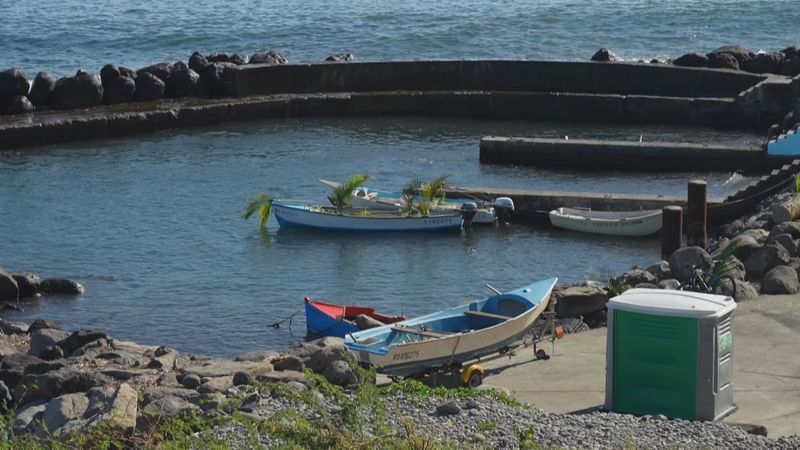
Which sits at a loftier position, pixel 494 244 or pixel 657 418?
pixel 657 418

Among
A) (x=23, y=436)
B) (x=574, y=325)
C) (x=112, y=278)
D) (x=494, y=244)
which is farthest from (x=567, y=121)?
(x=23, y=436)

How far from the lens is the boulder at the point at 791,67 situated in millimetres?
35031

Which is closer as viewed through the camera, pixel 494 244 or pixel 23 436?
pixel 23 436

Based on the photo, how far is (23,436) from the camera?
35.1 feet

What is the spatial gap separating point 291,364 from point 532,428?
3.54 m

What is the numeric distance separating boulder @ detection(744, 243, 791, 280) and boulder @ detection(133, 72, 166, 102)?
68.4ft

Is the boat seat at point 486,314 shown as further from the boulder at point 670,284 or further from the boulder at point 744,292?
the boulder at point 744,292

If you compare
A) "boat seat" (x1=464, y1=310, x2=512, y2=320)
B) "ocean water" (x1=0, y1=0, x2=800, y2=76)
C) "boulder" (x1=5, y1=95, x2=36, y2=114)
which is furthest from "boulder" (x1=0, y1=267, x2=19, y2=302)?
"ocean water" (x1=0, y1=0, x2=800, y2=76)

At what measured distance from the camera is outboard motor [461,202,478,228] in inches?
922

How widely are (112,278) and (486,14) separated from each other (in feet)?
144

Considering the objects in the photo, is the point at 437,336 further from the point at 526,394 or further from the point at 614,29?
the point at 614,29

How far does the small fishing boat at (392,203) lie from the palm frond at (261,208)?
124 centimetres

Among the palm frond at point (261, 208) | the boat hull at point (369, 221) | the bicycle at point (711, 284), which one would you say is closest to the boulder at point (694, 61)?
the boat hull at point (369, 221)

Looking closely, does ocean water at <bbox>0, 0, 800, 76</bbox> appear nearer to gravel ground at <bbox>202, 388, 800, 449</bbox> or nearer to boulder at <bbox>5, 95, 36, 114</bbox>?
boulder at <bbox>5, 95, 36, 114</bbox>
